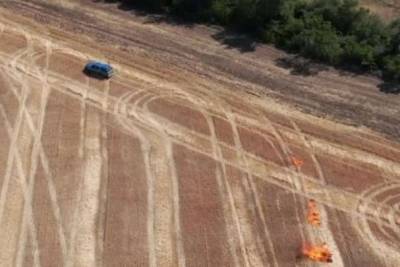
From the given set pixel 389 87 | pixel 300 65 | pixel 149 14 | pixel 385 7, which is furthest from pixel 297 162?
pixel 385 7

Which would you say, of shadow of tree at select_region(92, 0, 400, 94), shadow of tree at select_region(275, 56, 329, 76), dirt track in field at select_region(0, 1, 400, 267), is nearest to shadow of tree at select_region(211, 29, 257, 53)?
shadow of tree at select_region(92, 0, 400, 94)

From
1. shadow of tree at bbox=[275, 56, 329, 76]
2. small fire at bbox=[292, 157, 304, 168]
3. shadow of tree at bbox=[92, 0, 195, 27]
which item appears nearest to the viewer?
small fire at bbox=[292, 157, 304, 168]

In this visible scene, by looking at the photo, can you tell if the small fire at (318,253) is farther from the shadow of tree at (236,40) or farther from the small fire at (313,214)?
the shadow of tree at (236,40)

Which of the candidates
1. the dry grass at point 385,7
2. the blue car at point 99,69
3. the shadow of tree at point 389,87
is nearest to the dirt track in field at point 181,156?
the blue car at point 99,69

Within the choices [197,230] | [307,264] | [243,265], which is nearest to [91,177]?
[197,230]

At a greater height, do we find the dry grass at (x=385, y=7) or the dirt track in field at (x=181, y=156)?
the dry grass at (x=385, y=7)

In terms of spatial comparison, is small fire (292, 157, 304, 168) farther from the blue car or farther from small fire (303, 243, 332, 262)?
the blue car
